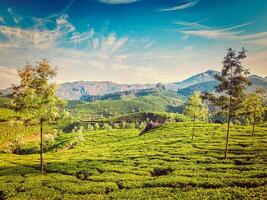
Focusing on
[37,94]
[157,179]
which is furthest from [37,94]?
[157,179]

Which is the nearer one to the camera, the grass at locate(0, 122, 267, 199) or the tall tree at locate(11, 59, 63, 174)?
the grass at locate(0, 122, 267, 199)

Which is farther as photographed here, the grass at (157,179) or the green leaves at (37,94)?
the green leaves at (37,94)

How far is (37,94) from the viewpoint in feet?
124

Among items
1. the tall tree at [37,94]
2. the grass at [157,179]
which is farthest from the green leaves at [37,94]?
the grass at [157,179]

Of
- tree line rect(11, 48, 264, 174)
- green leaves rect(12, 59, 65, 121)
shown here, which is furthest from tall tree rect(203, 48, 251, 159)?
green leaves rect(12, 59, 65, 121)

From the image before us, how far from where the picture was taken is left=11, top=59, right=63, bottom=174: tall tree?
3666 cm

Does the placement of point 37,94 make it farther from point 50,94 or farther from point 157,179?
point 157,179

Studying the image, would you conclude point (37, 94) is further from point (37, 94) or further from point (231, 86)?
point (231, 86)

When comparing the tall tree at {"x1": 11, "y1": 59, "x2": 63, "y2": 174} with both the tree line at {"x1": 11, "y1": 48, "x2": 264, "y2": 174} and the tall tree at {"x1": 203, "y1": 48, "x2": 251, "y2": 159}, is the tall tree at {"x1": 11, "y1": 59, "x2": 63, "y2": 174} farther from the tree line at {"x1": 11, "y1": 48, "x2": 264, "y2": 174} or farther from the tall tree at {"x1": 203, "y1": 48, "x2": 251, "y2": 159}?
the tall tree at {"x1": 203, "y1": 48, "x2": 251, "y2": 159}

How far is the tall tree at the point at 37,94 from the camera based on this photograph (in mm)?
36656

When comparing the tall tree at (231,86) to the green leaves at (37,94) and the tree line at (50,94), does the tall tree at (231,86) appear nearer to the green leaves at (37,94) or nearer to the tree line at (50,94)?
the tree line at (50,94)

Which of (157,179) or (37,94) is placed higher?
(37,94)

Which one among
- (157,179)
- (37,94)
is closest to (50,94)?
(37,94)

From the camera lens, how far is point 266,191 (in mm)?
24266
